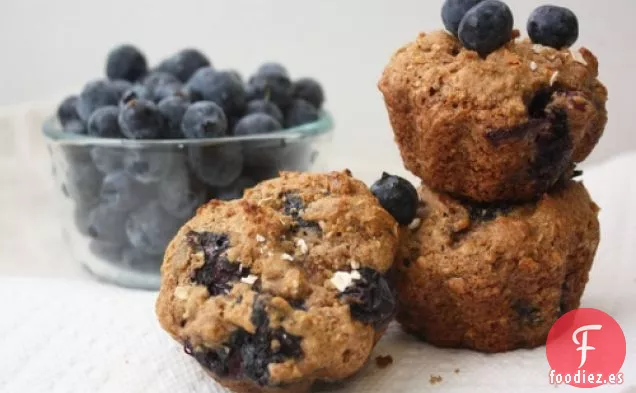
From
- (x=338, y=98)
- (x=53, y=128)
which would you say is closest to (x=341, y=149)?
(x=338, y=98)

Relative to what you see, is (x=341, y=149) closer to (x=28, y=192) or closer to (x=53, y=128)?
(x=28, y=192)

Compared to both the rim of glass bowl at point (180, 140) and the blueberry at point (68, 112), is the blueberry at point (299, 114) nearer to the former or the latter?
the rim of glass bowl at point (180, 140)

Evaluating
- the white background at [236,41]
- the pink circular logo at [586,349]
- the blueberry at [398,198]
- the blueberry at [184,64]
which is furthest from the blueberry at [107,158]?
→ the white background at [236,41]

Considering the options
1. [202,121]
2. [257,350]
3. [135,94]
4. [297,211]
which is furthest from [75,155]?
[257,350]

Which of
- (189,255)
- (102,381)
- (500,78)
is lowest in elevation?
(102,381)

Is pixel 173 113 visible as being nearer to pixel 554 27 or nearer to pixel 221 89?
pixel 221 89
